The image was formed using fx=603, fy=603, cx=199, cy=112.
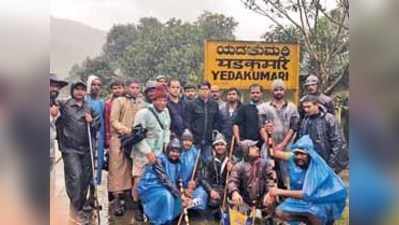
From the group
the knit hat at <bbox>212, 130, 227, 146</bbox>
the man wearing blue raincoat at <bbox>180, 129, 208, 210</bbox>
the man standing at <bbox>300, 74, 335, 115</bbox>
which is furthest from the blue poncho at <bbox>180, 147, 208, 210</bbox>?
the man standing at <bbox>300, 74, 335, 115</bbox>

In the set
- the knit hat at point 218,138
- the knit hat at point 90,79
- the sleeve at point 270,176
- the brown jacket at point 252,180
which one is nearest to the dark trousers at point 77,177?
the knit hat at point 90,79

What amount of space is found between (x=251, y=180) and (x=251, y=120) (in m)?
0.37

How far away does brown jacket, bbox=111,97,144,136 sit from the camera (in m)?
3.59

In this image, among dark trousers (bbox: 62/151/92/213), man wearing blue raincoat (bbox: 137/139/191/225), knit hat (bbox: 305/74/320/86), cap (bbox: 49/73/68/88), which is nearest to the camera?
cap (bbox: 49/73/68/88)

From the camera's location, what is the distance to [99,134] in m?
3.58

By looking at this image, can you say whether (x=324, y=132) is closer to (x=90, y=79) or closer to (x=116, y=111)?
(x=116, y=111)

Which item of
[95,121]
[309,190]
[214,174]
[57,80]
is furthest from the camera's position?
[309,190]

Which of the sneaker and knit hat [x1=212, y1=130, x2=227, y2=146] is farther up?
knit hat [x1=212, y1=130, x2=227, y2=146]

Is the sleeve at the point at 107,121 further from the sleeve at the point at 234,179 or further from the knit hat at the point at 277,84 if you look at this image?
the knit hat at the point at 277,84

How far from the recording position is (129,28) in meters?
3.55

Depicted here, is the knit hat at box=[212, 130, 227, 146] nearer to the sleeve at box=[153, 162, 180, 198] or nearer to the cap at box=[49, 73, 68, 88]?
the sleeve at box=[153, 162, 180, 198]

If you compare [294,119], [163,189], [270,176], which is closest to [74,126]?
[163,189]

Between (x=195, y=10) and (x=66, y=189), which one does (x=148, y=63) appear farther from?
(x=66, y=189)
